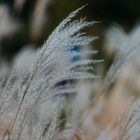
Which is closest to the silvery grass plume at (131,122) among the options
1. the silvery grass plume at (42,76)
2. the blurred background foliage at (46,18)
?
the silvery grass plume at (42,76)

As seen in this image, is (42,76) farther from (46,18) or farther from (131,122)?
(46,18)

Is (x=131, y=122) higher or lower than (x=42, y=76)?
lower

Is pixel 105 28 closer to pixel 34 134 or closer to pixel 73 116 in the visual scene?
pixel 73 116

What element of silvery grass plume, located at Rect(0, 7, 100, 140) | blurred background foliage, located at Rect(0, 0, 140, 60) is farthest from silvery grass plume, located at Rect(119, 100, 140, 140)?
blurred background foliage, located at Rect(0, 0, 140, 60)

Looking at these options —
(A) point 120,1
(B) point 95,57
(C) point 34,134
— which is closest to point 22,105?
(C) point 34,134

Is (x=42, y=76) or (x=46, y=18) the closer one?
(x=42, y=76)

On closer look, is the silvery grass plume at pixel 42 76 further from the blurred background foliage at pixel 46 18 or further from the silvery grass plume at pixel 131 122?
the blurred background foliage at pixel 46 18

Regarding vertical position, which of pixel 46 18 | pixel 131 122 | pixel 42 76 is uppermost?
pixel 42 76

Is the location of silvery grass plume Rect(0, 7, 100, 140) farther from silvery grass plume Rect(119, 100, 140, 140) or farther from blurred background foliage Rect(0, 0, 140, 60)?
blurred background foliage Rect(0, 0, 140, 60)

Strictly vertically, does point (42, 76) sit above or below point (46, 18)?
above

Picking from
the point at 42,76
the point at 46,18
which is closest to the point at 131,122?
the point at 42,76
